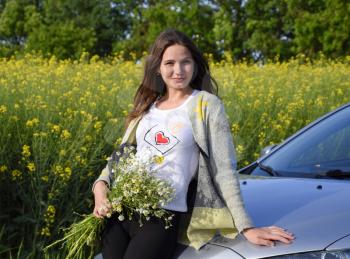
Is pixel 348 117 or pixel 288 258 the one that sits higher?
pixel 348 117

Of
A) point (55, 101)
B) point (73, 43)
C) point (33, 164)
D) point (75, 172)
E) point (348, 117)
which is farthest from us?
point (73, 43)

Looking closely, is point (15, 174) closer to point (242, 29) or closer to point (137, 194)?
point (137, 194)

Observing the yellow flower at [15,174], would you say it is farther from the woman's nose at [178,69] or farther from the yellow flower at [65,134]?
the woman's nose at [178,69]

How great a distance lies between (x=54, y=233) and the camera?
4.40 meters

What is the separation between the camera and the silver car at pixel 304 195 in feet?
7.14

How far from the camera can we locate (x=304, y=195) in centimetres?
265

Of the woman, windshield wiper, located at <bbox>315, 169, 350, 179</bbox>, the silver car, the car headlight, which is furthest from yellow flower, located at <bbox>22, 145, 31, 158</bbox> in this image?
the car headlight

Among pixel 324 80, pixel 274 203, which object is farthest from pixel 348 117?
pixel 324 80

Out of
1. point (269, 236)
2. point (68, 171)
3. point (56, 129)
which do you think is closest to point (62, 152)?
point (68, 171)

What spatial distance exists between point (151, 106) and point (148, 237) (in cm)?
64

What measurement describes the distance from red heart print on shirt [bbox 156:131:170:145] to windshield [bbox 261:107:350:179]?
84 cm

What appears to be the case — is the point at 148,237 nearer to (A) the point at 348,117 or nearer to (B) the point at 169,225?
(B) the point at 169,225

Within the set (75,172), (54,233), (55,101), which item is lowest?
(54,233)

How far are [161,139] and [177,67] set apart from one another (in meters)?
0.31
